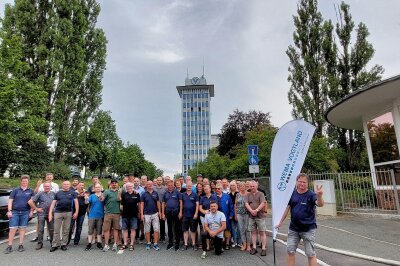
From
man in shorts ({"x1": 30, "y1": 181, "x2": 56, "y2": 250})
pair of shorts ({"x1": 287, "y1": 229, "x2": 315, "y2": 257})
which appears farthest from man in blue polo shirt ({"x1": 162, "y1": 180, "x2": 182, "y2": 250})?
pair of shorts ({"x1": 287, "y1": 229, "x2": 315, "y2": 257})

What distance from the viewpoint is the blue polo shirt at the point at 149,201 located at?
8.68 m

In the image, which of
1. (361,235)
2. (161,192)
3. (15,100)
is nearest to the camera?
(361,235)

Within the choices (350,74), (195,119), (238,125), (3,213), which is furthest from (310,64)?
(195,119)

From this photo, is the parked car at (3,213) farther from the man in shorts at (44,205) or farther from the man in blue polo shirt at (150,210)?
the man in blue polo shirt at (150,210)

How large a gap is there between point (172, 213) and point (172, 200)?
0.36 m

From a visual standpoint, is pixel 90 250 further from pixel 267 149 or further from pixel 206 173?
pixel 206 173

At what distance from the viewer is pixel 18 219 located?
335 inches

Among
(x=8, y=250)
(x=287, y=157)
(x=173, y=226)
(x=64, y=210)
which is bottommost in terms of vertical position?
(x=8, y=250)

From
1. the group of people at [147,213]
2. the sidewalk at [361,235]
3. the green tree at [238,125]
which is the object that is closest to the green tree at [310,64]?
the green tree at [238,125]

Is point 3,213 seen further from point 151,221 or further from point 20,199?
point 151,221

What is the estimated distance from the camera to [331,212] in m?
12.8

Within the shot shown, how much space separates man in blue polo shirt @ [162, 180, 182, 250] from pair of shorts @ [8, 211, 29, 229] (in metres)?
3.80

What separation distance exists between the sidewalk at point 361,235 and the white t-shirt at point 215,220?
196 centimetres

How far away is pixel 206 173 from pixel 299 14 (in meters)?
21.8
